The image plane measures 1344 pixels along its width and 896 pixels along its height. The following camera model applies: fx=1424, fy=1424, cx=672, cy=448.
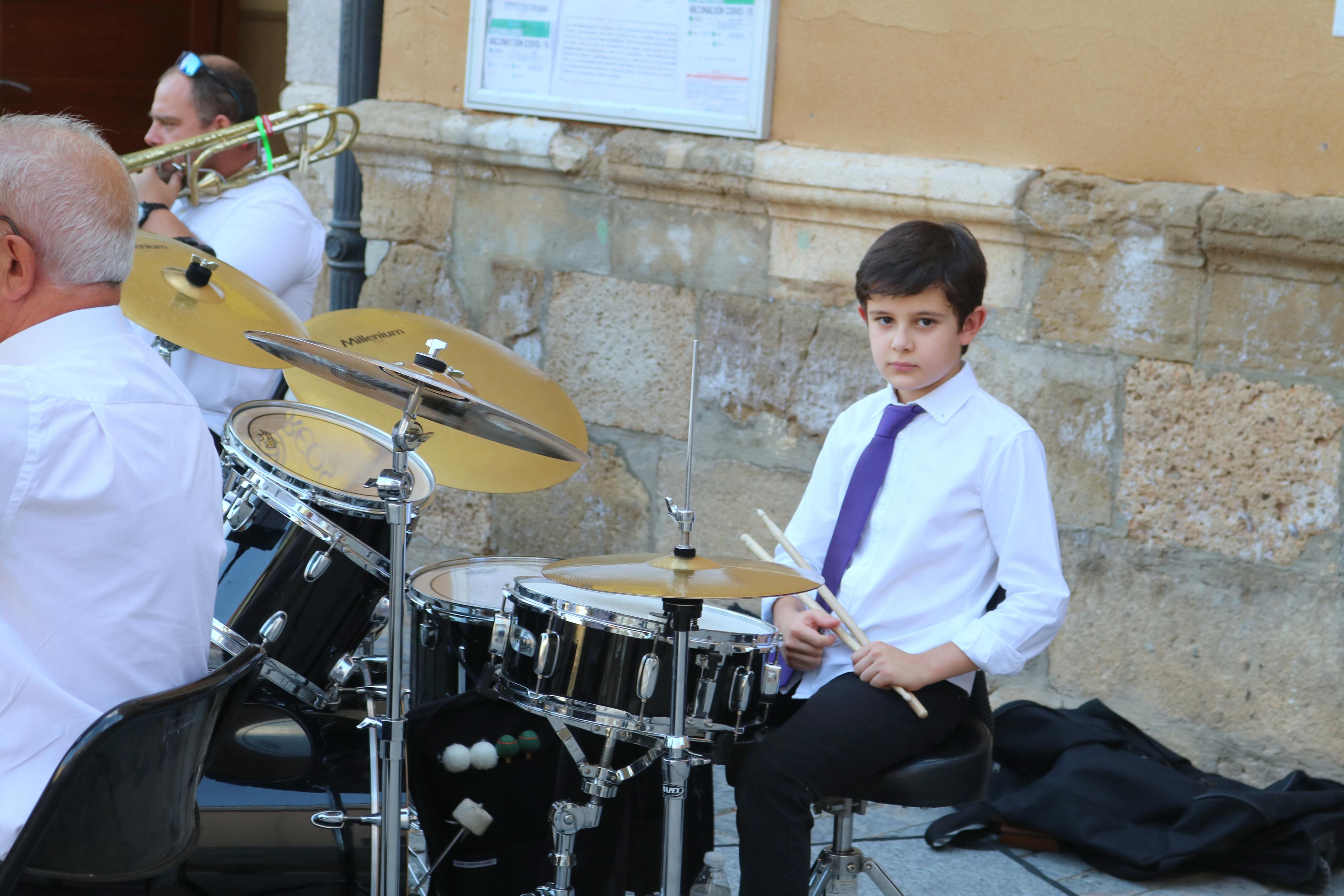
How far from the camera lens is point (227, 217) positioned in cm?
365

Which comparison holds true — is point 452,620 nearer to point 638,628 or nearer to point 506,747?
point 506,747

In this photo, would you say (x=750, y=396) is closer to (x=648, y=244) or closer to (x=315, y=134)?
(x=648, y=244)

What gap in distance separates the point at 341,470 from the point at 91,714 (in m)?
0.94

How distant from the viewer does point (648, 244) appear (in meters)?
3.85

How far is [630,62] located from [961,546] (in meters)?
1.92

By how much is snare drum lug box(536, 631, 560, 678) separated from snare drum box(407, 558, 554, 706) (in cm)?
14

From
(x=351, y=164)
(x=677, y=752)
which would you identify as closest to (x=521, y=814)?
(x=677, y=752)

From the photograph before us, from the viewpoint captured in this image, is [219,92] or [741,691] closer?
[741,691]

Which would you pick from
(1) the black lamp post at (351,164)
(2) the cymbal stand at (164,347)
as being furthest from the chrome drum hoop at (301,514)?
(1) the black lamp post at (351,164)

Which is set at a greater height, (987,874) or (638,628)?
(638,628)


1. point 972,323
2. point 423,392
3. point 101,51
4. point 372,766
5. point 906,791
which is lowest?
point 372,766

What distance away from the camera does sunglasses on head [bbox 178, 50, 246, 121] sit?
3.80 meters

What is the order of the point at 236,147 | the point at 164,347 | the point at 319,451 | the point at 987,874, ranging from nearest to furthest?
the point at 319,451 → the point at 987,874 → the point at 164,347 → the point at 236,147

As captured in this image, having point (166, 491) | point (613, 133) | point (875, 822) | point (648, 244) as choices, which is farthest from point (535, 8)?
point (166, 491)
